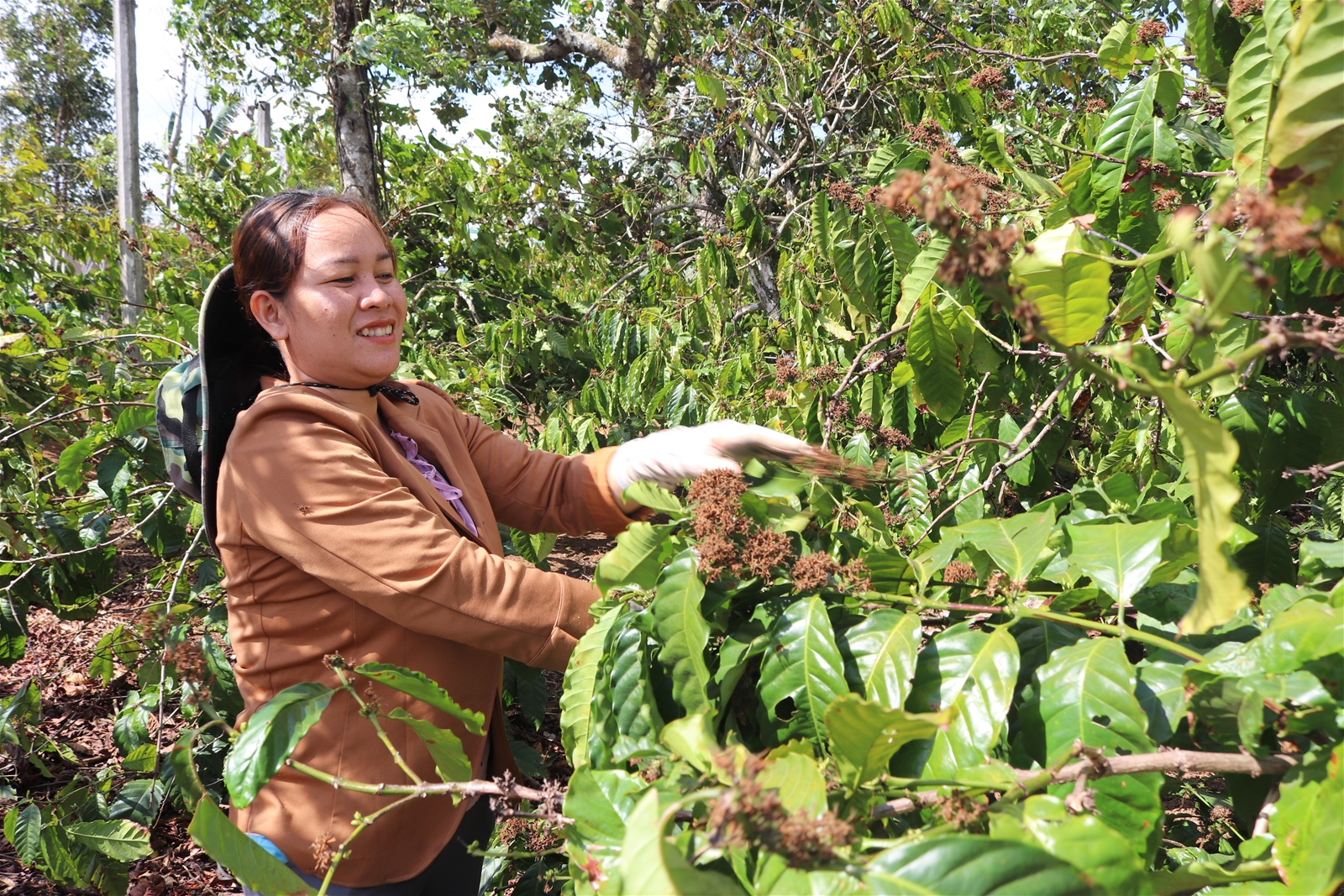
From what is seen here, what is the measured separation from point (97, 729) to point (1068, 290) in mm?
4374

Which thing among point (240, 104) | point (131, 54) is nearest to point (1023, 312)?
point (240, 104)

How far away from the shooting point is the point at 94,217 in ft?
19.5

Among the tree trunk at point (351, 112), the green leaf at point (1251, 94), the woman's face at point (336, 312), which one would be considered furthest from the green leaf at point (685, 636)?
the tree trunk at point (351, 112)

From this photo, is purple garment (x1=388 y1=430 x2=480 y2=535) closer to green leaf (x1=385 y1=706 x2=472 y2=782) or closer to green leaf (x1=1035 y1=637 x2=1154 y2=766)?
green leaf (x1=385 y1=706 x2=472 y2=782)

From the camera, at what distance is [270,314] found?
170cm

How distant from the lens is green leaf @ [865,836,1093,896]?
1.83 feet

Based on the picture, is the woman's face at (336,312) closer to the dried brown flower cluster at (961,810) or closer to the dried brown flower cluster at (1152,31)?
the dried brown flower cluster at (961,810)

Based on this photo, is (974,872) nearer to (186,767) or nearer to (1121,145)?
(186,767)

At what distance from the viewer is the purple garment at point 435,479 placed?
1736mm

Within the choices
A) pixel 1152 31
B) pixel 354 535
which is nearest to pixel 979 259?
pixel 354 535

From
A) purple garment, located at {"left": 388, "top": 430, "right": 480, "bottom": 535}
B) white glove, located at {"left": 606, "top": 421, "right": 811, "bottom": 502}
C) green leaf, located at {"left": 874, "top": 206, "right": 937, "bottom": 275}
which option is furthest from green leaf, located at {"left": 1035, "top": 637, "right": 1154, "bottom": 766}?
purple garment, located at {"left": 388, "top": 430, "right": 480, "bottom": 535}

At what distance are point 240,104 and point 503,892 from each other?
20.2ft

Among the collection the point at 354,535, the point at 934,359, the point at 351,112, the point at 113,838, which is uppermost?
the point at 351,112

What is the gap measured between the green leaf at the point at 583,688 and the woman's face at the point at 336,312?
0.81 meters
